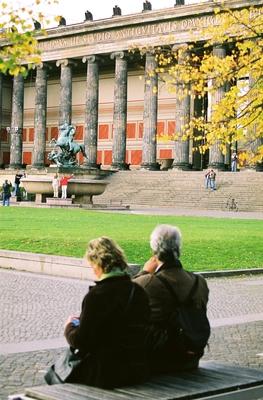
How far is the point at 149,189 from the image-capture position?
58.2 m

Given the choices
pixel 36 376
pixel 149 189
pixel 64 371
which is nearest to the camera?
pixel 64 371

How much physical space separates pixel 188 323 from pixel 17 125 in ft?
235

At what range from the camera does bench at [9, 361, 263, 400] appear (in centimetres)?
546

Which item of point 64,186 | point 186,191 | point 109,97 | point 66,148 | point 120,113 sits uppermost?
point 109,97

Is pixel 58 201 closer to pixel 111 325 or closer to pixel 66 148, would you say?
pixel 66 148

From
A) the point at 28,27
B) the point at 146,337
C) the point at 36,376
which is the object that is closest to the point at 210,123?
the point at 28,27

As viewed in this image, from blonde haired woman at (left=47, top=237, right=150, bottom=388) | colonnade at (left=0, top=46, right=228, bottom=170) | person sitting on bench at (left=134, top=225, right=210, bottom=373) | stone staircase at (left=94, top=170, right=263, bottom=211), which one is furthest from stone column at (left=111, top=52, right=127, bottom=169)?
blonde haired woman at (left=47, top=237, right=150, bottom=388)

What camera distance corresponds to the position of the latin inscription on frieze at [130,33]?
205 feet

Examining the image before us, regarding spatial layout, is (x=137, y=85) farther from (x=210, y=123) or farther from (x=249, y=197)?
(x=210, y=123)

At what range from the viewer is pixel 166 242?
6242 mm

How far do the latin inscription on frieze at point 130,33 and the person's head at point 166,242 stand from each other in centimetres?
5388

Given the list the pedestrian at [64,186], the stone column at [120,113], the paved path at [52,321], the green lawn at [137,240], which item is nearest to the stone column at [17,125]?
the stone column at [120,113]

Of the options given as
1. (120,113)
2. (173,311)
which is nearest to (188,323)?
(173,311)

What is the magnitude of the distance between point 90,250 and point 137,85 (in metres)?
70.1
